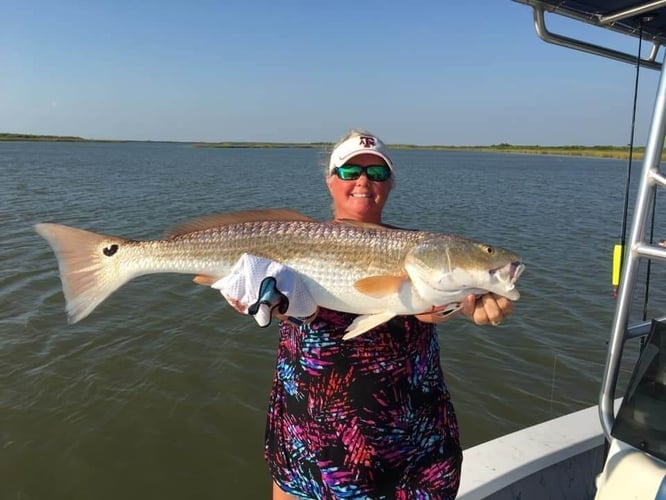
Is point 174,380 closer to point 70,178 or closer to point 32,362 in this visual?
point 32,362

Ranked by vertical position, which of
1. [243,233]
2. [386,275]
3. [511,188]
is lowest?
[511,188]

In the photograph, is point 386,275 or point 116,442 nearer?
point 386,275

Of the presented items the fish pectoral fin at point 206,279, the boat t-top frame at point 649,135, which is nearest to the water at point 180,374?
the fish pectoral fin at point 206,279

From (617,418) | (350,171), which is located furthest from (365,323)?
(617,418)

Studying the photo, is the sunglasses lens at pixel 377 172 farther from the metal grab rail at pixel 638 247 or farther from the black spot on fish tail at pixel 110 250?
the black spot on fish tail at pixel 110 250

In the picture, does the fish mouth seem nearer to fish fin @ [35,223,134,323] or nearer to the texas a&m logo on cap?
the texas a&m logo on cap

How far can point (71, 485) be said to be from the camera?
548 cm

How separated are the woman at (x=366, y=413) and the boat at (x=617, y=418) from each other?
0.76 m

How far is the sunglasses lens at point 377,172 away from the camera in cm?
315

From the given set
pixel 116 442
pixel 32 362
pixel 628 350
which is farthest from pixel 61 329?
pixel 628 350

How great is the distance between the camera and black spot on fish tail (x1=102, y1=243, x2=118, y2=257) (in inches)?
130

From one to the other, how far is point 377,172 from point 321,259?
2.26ft

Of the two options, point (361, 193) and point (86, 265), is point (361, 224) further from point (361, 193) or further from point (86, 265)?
point (86, 265)

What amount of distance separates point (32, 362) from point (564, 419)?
789 cm
